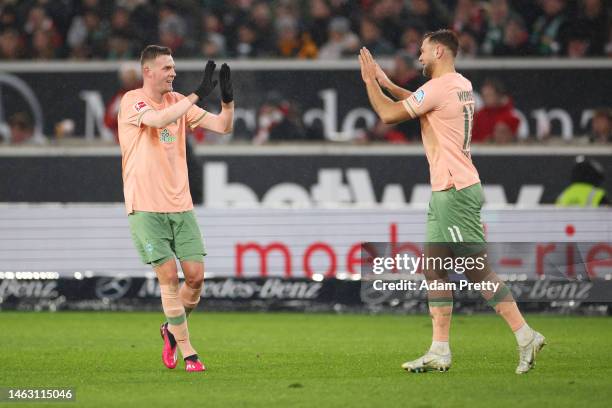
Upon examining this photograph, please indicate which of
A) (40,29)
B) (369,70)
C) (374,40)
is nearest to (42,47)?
(40,29)

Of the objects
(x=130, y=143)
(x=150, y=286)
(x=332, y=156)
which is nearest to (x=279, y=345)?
(x=130, y=143)

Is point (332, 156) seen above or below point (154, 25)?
below

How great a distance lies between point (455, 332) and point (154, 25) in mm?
9015

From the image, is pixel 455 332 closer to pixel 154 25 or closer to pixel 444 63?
pixel 444 63

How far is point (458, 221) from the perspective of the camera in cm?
877

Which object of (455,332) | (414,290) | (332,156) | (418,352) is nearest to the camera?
(418,352)

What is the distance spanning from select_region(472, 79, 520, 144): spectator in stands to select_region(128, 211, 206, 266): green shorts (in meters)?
8.82

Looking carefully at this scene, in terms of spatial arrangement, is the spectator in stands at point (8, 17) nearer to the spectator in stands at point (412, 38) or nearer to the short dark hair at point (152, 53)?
the spectator in stands at point (412, 38)

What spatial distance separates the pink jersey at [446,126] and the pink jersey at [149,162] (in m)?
1.80

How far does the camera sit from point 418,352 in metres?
10.8

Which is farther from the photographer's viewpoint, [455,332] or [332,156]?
[332,156]

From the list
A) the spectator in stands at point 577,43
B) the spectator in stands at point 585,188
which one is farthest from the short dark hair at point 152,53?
the spectator in stands at point 577,43

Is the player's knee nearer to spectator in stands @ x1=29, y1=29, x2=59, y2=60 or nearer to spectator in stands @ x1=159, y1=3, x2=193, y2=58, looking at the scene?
spectator in stands @ x1=159, y1=3, x2=193, y2=58

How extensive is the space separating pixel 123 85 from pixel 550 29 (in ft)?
21.2
